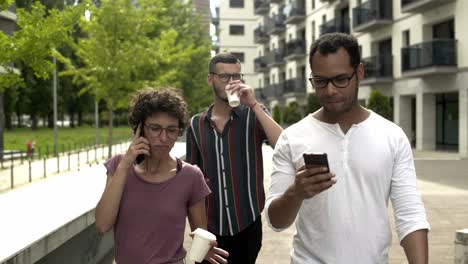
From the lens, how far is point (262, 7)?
63469 millimetres

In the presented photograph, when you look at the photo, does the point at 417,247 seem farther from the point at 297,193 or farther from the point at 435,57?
the point at 435,57

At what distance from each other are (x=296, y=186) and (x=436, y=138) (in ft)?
97.3

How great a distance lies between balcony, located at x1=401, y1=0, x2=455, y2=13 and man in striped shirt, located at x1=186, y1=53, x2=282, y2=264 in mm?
25114

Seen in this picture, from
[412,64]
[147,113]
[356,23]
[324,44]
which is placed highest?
[356,23]

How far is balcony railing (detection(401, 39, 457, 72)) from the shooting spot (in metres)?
27.1

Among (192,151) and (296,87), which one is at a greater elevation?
(296,87)

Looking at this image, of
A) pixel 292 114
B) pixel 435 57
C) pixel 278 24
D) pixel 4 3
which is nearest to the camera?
pixel 4 3

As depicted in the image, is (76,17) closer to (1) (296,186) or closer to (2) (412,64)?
(1) (296,186)

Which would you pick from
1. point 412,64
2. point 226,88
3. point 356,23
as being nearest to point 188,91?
point 356,23

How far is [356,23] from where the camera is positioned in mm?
35469

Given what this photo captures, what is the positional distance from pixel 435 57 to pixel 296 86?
76.6 ft

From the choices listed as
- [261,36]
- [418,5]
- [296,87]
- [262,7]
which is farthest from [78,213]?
[261,36]

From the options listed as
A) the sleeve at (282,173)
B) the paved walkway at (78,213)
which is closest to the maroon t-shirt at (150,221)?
the sleeve at (282,173)

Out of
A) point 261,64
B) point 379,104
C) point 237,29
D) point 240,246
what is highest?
point 237,29
